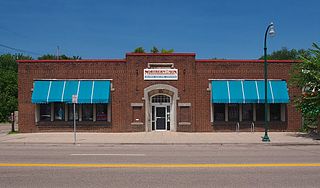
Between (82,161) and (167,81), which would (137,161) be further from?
(167,81)

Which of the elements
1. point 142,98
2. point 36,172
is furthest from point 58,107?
point 36,172

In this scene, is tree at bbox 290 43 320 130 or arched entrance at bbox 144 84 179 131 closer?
tree at bbox 290 43 320 130

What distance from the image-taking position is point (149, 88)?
28406mm

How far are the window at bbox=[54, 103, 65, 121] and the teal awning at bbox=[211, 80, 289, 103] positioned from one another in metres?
11.8

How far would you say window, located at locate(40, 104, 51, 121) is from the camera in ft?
95.3

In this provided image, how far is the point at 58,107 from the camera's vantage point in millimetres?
29094

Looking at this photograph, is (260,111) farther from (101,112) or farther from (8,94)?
(8,94)

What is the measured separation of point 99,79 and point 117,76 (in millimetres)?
1416

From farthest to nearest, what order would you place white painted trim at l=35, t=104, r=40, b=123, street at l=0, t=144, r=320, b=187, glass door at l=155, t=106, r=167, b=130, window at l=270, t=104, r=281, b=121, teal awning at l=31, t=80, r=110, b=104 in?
glass door at l=155, t=106, r=167, b=130
window at l=270, t=104, r=281, b=121
white painted trim at l=35, t=104, r=40, b=123
teal awning at l=31, t=80, r=110, b=104
street at l=0, t=144, r=320, b=187

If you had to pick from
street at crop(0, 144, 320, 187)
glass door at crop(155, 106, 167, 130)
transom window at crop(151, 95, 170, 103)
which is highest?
transom window at crop(151, 95, 170, 103)

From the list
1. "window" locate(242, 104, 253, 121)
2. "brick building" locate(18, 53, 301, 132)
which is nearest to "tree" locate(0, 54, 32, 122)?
"brick building" locate(18, 53, 301, 132)

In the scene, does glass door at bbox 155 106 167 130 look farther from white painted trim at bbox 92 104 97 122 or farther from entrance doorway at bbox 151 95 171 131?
white painted trim at bbox 92 104 97 122

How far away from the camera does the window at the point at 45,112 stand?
29047mm

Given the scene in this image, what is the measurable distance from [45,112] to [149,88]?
852 cm
